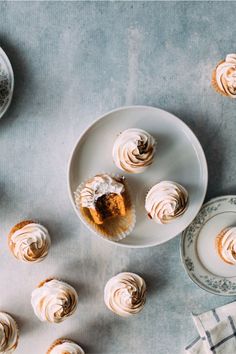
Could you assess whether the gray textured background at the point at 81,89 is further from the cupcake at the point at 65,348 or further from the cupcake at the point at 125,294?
the cupcake at the point at 65,348

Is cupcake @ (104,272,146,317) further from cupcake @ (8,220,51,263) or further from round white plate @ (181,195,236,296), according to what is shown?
cupcake @ (8,220,51,263)

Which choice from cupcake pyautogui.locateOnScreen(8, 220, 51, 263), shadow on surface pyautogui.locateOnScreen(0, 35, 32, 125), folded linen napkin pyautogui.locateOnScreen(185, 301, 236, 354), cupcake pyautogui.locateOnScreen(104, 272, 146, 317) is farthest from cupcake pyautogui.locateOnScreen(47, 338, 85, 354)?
shadow on surface pyautogui.locateOnScreen(0, 35, 32, 125)

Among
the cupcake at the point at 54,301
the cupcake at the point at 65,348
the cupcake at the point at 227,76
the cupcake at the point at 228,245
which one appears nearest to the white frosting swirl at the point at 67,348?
the cupcake at the point at 65,348

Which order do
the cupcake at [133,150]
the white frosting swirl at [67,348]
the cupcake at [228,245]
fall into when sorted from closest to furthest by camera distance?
the cupcake at [133,150]
the cupcake at [228,245]
the white frosting swirl at [67,348]

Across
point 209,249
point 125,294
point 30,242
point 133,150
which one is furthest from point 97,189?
point 209,249

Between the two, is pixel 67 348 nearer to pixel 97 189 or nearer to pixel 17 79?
pixel 97 189
